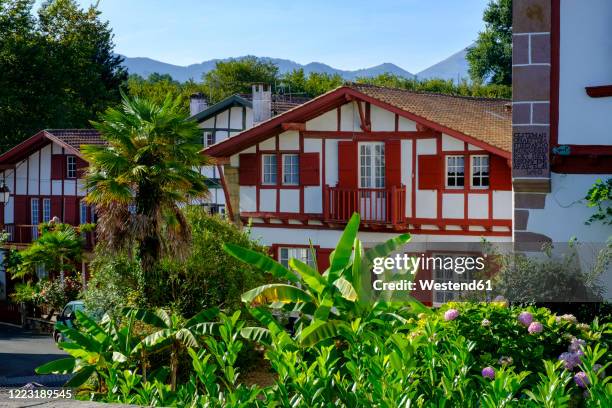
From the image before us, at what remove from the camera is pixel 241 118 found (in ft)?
134

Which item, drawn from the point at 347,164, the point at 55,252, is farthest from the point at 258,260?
the point at 55,252

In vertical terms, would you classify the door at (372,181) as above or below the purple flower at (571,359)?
above

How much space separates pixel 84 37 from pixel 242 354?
147ft

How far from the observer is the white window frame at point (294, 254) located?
2706cm

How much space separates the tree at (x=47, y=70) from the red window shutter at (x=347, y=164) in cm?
2812

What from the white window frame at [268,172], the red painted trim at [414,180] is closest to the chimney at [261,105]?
the white window frame at [268,172]

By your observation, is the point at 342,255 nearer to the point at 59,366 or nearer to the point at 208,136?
the point at 59,366

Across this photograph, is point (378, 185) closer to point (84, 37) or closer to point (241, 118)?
point (241, 118)

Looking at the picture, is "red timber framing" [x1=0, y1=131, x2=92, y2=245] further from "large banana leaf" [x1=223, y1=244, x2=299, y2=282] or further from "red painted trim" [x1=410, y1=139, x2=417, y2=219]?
"large banana leaf" [x1=223, y1=244, x2=299, y2=282]

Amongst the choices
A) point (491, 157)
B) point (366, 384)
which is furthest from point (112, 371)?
point (491, 157)

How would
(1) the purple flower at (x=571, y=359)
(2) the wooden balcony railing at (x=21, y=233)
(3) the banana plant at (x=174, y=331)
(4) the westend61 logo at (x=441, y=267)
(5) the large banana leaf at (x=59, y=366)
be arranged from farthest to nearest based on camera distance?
1. (2) the wooden balcony railing at (x=21, y=233)
2. (4) the westend61 logo at (x=441, y=267)
3. (3) the banana plant at (x=174, y=331)
4. (5) the large banana leaf at (x=59, y=366)
5. (1) the purple flower at (x=571, y=359)

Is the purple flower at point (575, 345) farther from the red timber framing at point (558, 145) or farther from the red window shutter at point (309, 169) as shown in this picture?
the red window shutter at point (309, 169)

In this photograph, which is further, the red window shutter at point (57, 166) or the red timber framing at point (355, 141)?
the red window shutter at point (57, 166)

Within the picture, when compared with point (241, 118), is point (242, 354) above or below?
below
